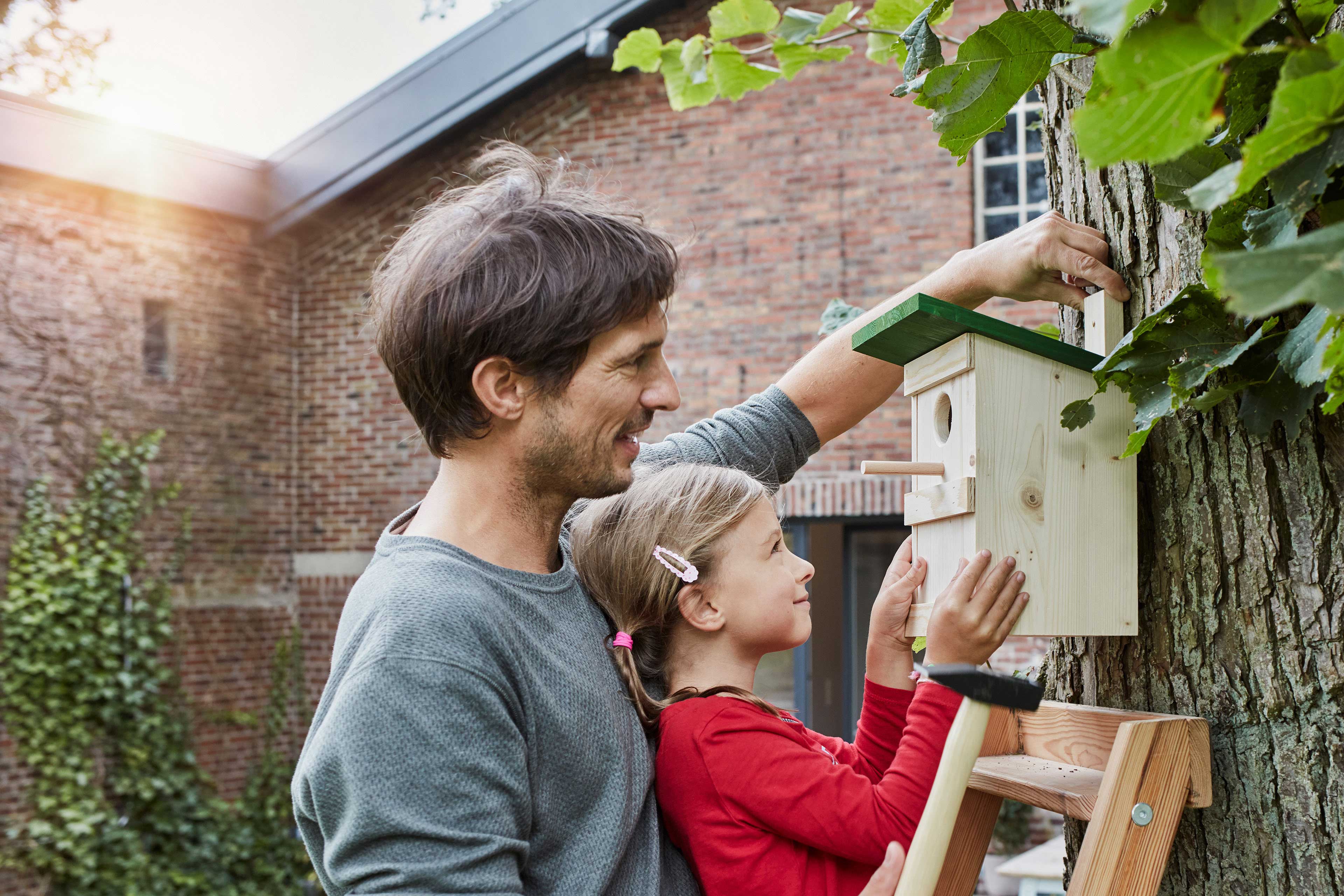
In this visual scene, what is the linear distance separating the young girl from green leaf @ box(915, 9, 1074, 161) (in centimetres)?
57

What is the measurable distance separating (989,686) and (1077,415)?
404 millimetres

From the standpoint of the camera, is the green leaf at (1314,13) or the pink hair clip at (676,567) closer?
the green leaf at (1314,13)

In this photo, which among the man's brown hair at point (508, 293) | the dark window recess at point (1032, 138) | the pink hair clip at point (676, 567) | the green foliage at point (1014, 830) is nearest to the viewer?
the man's brown hair at point (508, 293)

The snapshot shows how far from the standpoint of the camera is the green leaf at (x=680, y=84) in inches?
108

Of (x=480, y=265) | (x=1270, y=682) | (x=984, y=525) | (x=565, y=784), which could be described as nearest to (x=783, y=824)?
(x=565, y=784)

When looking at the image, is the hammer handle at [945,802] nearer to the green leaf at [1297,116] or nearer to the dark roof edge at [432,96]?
the green leaf at [1297,116]

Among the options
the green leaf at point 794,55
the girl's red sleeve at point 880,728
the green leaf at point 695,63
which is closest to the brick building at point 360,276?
the green leaf at point 695,63

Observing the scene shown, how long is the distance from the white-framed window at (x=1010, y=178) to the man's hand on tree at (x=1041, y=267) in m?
4.77

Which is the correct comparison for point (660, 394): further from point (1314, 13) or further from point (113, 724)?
point (113, 724)

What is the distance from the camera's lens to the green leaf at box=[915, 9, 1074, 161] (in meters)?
1.34

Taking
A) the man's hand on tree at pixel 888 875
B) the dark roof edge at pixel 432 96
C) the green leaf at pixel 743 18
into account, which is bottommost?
the man's hand on tree at pixel 888 875

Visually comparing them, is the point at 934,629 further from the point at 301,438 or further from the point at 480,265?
the point at 301,438

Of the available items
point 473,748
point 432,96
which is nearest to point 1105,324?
point 473,748

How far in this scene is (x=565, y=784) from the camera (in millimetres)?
1403
